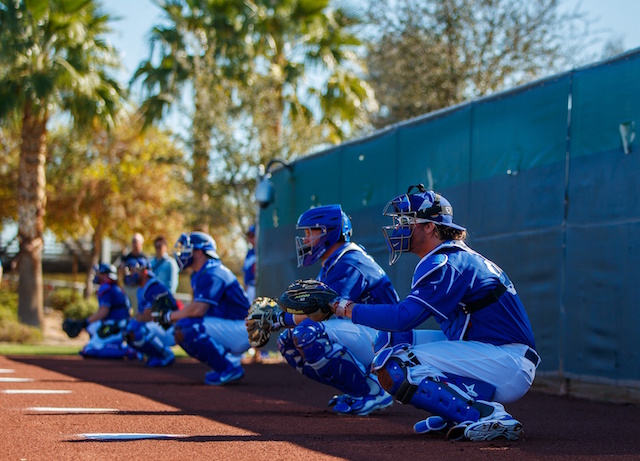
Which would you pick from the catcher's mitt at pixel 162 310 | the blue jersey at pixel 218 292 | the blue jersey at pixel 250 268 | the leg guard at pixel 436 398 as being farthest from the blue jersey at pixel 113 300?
the leg guard at pixel 436 398

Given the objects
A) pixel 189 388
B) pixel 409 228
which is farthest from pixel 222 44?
pixel 409 228

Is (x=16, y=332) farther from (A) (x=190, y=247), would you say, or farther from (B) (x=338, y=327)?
(B) (x=338, y=327)

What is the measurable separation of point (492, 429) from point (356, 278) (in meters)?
1.83

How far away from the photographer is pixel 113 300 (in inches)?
544

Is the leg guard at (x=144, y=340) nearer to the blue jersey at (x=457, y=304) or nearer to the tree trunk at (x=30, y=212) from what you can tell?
the blue jersey at (x=457, y=304)

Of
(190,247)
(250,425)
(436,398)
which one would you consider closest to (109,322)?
(190,247)

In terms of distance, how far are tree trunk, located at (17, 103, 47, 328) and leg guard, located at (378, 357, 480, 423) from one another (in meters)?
16.3

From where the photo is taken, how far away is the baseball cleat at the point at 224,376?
938cm

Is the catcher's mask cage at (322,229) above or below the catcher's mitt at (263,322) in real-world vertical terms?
above

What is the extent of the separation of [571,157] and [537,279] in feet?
3.91

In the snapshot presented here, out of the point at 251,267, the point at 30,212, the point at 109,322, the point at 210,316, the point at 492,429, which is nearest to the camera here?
the point at 492,429

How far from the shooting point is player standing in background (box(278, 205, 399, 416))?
6668 millimetres

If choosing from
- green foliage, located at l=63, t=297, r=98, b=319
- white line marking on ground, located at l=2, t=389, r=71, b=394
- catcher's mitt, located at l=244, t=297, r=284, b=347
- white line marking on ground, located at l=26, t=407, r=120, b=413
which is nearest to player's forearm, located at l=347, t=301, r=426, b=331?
catcher's mitt, located at l=244, t=297, r=284, b=347

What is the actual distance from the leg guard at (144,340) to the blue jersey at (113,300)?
1579 mm
